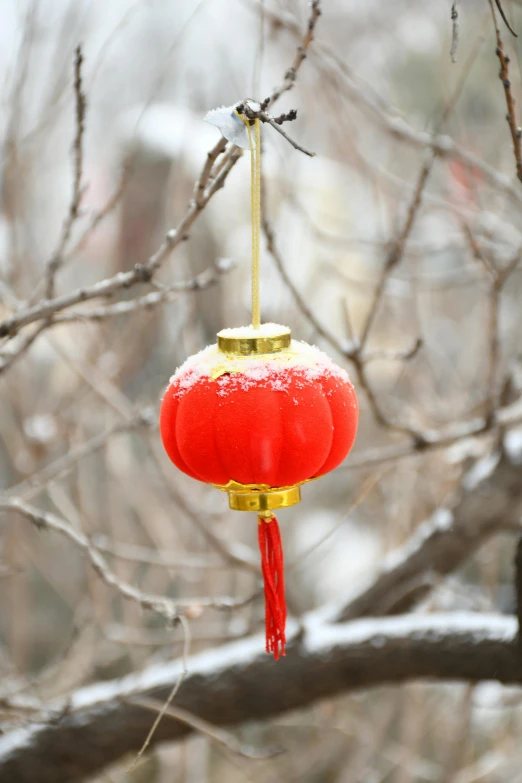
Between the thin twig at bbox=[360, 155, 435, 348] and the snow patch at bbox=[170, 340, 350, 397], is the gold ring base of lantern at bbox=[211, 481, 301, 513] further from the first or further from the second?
the thin twig at bbox=[360, 155, 435, 348]

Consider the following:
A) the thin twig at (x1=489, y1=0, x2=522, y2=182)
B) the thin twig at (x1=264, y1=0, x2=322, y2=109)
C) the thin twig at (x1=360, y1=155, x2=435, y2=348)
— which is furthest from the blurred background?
the thin twig at (x1=489, y1=0, x2=522, y2=182)

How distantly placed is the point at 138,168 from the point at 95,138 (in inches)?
80.8

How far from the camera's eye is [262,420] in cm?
76

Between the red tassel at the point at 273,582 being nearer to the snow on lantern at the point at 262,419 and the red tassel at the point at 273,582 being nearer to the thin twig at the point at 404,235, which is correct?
the snow on lantern at the point at 262,419

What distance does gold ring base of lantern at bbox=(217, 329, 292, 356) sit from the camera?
2.66ft

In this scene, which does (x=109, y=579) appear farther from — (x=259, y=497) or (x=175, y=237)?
(x=175, y=237)

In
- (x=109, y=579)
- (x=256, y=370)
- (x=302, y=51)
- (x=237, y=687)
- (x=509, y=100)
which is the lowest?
(x=237, y=687)

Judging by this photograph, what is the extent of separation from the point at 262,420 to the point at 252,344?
3.9 inches

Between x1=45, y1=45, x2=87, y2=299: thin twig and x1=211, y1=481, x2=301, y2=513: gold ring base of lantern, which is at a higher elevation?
x1=45, y1=45, x2=87, y2=299: thin twig

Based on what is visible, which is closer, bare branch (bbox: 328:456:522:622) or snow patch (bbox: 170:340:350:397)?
snow patch (bbox: 170:340:350:397)

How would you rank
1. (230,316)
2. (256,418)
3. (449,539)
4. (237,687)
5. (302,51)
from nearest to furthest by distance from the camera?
1. (256,418)
2. (302,51)
3. (237,687)
4. (449,539)
5. (230,316)

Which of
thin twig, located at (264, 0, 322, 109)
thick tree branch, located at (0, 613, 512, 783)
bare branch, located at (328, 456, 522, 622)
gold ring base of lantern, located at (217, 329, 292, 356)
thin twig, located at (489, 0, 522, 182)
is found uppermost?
thin twig, located at (264, 0, 322, 109)

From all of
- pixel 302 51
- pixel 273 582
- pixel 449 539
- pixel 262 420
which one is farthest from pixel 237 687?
pixel 302 51

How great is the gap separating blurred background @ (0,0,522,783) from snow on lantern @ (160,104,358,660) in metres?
0.26
